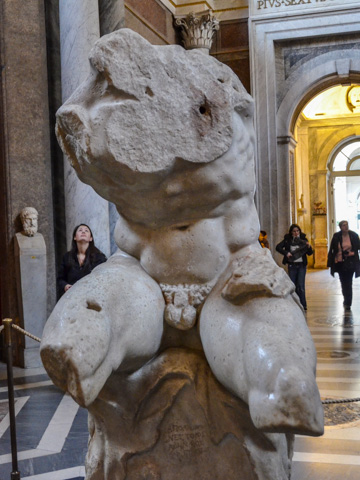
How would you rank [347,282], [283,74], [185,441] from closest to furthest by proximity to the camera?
[185,441] < [347,282] < [283,74]

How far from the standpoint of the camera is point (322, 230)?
2344 centimetres

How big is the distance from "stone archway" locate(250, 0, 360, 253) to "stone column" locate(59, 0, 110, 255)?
687 centimetres

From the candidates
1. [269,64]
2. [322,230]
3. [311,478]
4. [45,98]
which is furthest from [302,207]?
[311,478]

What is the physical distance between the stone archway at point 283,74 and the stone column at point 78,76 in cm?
687

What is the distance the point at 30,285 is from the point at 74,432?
8.71ft

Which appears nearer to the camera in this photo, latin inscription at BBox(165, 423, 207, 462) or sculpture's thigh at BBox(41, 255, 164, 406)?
sculpture's thigh at BBox(41, 255, 164, 406)

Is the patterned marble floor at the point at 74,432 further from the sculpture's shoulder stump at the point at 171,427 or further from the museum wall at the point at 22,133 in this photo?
the sculpture's shoulder stump at the point at 171,427

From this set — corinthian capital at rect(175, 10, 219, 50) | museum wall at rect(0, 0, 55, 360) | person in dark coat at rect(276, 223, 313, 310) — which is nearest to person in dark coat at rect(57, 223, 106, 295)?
museum wall at rect(0, 0, 55, 360)

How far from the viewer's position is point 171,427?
2254 millimetres

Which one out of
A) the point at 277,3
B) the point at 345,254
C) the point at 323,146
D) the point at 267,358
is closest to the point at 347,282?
the point at 345,254

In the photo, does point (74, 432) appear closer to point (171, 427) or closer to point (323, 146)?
point (171, 427)

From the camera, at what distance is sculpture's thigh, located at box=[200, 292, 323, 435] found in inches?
66.3

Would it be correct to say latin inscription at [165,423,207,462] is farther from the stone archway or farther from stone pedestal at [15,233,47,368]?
the stone archway

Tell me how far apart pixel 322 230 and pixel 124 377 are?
71.9ft
